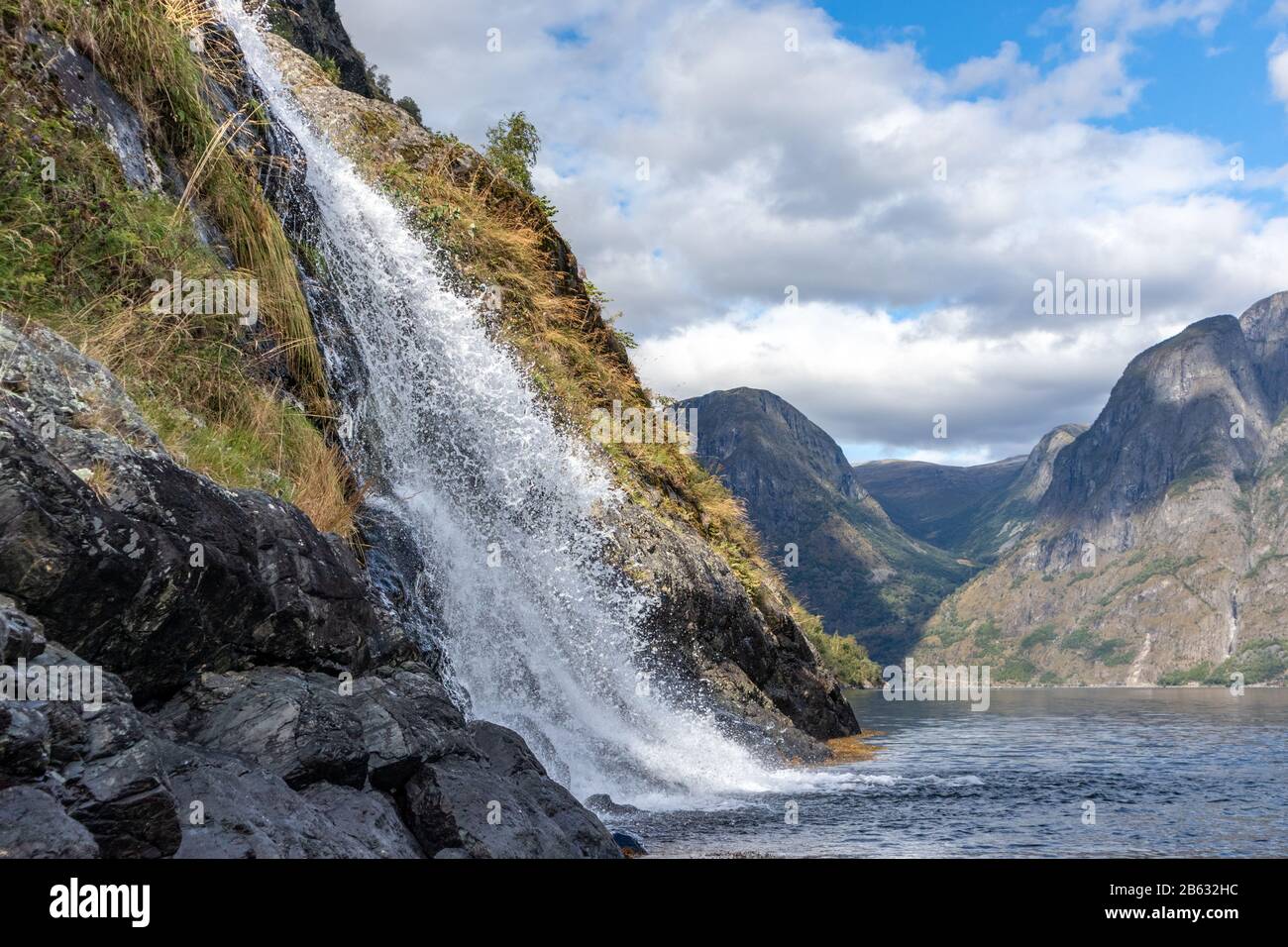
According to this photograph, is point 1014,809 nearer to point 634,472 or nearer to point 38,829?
point 634,472

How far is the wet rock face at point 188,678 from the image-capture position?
412 cm

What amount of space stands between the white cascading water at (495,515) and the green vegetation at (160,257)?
1989 millimetres

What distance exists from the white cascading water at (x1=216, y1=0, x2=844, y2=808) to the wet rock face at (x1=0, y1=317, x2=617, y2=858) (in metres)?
4.81

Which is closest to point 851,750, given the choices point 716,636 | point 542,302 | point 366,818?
point 716,636

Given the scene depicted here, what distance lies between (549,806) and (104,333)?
5.18 metres

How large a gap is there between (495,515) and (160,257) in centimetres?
745

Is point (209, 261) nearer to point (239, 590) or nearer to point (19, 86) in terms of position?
point (19, 86)

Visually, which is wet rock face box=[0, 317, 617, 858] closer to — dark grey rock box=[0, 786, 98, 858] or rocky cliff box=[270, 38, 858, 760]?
dark grey rock box=[0, 786, 98, 858]

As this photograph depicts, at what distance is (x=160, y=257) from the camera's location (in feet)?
27.9

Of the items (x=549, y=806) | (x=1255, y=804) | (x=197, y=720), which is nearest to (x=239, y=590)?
(x=197, y=720)

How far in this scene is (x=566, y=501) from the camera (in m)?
17.0

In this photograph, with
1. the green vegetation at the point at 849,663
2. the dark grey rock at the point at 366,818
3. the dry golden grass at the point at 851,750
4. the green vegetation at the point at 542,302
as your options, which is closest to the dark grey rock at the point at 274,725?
the dark grey rock at the point at 366,818

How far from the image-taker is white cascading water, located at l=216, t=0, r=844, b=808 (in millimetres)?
12945

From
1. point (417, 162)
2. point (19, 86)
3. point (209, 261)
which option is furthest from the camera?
point (417, 162)
